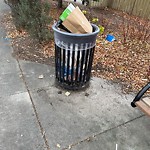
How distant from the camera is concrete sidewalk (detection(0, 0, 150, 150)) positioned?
8.24ft

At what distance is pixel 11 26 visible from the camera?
5.49 m

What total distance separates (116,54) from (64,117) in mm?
2072

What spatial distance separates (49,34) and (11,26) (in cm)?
164

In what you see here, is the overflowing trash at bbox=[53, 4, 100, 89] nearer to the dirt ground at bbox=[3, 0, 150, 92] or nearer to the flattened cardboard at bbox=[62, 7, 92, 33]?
the flattened cardboard at bbox=[62, 7, 92, 33]

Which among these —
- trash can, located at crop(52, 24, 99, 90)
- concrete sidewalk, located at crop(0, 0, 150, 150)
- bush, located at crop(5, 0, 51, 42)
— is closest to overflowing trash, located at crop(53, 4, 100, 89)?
trash can, located at crop(52, 24, 99, 90)

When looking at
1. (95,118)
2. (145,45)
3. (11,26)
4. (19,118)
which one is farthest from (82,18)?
(11,26)

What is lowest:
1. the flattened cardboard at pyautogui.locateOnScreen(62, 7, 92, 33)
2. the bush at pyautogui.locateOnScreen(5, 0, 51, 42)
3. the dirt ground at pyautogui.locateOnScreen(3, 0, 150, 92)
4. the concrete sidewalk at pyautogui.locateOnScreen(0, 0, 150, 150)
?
the concrete sidewalk at pyautogui.locateOnScreen(0, 0, 150, 150)

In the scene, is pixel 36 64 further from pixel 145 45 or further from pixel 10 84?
pixel 145 45

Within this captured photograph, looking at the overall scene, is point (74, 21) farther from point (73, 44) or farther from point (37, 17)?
Answer: point (37, 17)

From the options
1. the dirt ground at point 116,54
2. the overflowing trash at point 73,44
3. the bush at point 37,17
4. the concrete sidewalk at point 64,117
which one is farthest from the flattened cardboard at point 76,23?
the bush at point 37,17

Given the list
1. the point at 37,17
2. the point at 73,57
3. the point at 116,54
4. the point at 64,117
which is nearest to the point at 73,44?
the point at 73,57

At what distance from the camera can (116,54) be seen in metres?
4.34

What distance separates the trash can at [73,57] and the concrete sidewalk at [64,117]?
0.67ft

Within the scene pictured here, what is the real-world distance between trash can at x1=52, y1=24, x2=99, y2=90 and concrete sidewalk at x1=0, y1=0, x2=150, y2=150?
0.20m
